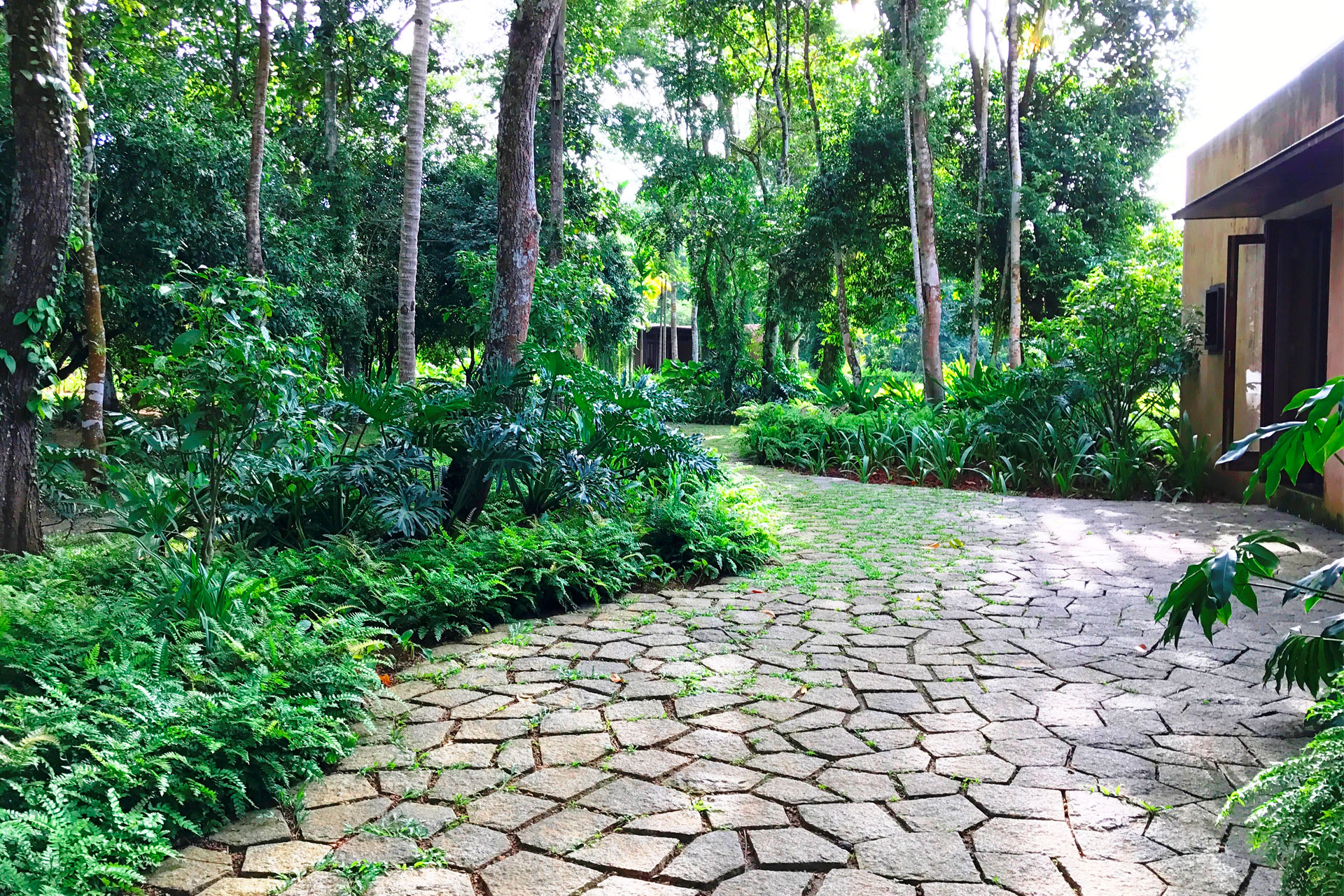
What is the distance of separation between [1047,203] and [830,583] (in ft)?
43.5

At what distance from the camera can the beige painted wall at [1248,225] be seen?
712 cm

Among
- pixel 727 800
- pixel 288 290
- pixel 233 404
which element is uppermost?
pixel 288 290

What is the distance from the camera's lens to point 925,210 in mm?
14523

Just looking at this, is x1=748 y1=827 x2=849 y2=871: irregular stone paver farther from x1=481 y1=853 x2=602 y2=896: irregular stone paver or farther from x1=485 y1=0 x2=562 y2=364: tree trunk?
x1=485 y1=0 x2=562 y2=364: tree trunk

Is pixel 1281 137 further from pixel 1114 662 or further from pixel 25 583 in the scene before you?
pixel 25 583

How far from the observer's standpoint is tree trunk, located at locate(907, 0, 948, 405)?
14.4 meters

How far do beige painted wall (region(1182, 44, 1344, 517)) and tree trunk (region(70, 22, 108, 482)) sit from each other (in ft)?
35.6

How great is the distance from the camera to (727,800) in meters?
→ 2.84

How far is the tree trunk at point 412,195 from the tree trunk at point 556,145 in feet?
12.9

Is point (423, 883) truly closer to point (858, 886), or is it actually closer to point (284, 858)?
point (284, 858)

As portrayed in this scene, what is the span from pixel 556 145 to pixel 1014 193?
7.68m

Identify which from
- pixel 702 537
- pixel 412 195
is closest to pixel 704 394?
pixel 412 195

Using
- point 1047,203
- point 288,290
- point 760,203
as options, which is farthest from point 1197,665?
point 760,203

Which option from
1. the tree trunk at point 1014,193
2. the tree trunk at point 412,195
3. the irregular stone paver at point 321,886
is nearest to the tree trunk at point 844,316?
the tree trunk at point 1014,193
